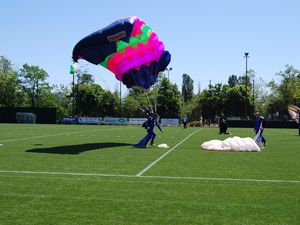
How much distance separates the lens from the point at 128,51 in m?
17.2

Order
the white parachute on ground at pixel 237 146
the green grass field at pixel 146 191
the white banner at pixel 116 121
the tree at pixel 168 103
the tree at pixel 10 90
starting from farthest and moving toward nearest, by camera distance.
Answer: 1. the tree at pixel 10 90
2. the tree at pixel 168 103
3. the white banner at pixel 116 121
4. the white parachute on ground at pixel 237 146
5. the green grass field at pixel 146 191

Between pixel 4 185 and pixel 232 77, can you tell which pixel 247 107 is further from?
pixel 232 77

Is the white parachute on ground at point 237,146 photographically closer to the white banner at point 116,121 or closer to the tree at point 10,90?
the white banner at point 116,121

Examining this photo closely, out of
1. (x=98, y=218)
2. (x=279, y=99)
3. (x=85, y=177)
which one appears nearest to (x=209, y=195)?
(x=98, y=218)

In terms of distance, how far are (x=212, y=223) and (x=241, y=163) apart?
6504mm

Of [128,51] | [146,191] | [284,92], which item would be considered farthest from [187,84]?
[146,191]

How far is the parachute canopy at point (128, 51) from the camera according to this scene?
15.0 m

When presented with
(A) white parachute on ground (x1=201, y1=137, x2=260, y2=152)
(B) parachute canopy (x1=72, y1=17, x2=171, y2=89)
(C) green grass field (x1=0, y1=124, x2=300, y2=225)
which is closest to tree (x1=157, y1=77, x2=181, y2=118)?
(B) parachute canopy (x1=72, y1=17, x2=171, y2=89)

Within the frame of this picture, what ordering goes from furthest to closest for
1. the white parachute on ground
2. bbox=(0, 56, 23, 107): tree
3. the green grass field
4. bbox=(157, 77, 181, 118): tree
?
bbox=(0, 56, 23, 107): tree, bbox=(157, 77, 181, 118): tree, the white parachute on ground, the green grass field

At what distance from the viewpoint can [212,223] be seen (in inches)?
200

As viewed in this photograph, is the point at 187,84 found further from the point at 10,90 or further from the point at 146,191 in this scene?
the point at 146,191

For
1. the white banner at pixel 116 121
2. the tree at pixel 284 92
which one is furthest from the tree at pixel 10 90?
the tree at pixel 284 92

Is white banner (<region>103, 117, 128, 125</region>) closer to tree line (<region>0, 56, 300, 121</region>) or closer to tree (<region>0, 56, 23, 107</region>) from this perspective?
tree line (<region>0, 56, 300, 121</region>)

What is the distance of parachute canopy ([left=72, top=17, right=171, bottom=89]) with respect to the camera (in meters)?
15.0
